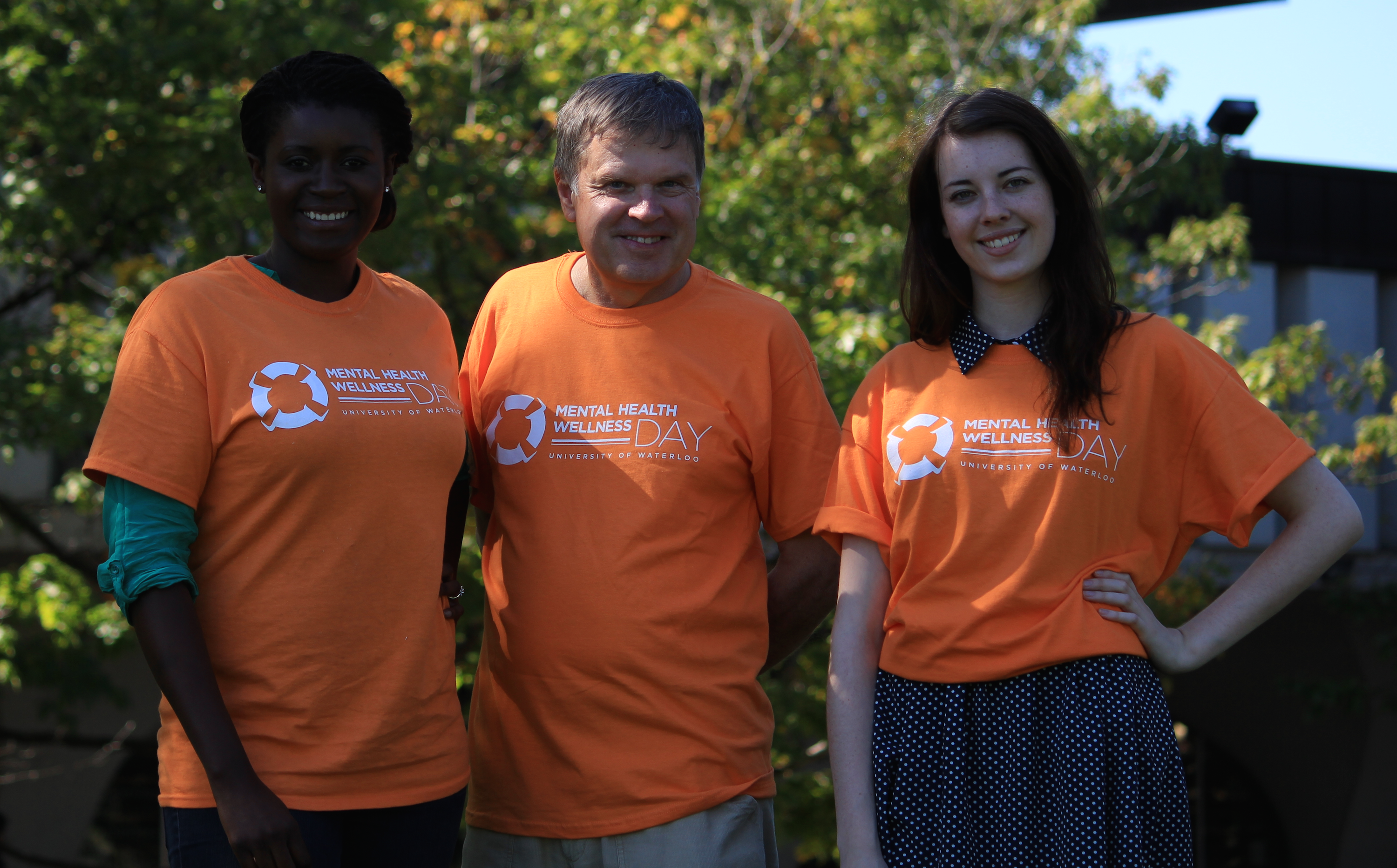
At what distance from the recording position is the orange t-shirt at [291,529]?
1987mm

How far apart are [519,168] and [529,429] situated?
4.59 meters

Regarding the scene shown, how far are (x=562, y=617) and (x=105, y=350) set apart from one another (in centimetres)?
479

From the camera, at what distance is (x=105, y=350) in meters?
6.22

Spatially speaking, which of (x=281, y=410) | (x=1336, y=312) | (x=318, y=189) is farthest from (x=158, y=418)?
(x=1336, y=312)

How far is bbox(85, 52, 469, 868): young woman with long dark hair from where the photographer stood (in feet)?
6.34

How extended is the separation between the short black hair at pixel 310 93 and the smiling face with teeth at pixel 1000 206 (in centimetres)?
108

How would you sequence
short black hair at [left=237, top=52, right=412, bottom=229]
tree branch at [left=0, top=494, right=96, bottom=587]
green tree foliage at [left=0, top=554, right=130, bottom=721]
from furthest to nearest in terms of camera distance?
tree branch at [left=0, top=494, right=96, bottom=587], green tree foliage at [left=0, top=554, right=130, bottom=721], short black hair at [left=237, top=52, right=412, bottom=229]

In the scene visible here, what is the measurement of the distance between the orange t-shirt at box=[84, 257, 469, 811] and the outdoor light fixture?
8.71 m

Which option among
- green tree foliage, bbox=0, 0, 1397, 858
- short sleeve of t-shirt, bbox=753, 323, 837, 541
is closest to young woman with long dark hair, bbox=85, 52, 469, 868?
short sleeve of t-shirt, bbox=753, 323, 837, 541

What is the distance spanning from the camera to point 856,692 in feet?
7.29

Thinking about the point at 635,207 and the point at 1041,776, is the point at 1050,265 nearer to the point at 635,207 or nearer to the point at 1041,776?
the point at 635,207

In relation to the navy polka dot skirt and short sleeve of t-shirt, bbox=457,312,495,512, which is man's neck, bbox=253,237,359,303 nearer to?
short sleeve of t-shirt, bbox=457,312,495,512

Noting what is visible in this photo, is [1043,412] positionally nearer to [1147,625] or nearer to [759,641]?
[1147,625]

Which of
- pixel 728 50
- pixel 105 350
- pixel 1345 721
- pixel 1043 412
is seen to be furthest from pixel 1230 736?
pixel 1043 412
